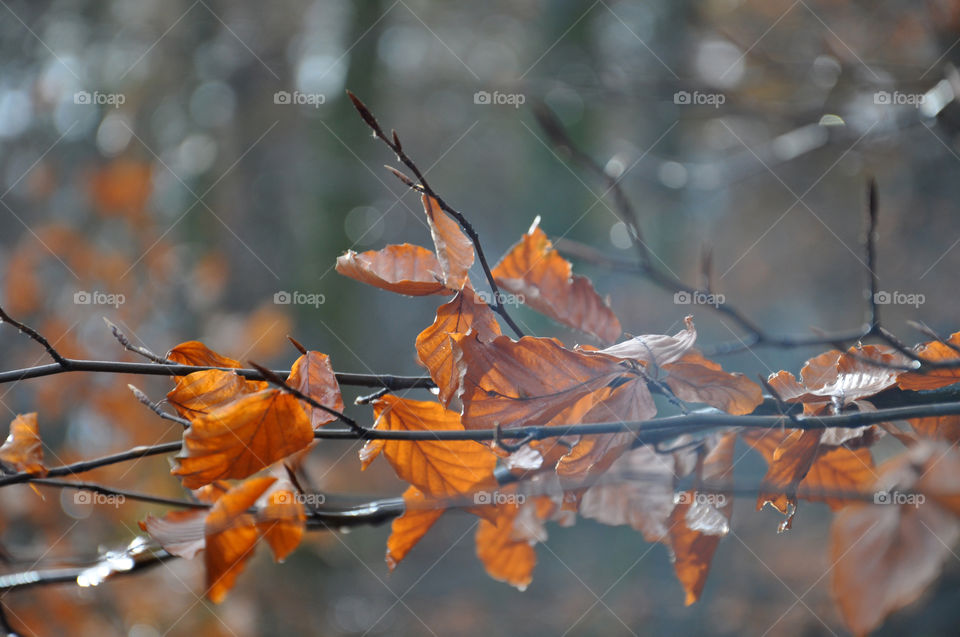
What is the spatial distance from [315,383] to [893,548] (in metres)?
0.61

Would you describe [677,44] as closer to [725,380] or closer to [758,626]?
[758,626]

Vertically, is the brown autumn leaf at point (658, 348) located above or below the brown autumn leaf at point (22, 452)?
above

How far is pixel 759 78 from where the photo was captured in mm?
2963

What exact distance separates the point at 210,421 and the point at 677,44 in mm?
4573

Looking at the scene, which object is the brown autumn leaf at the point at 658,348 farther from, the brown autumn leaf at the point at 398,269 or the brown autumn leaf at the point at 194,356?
the brown autumn leaf at the point at 194,356

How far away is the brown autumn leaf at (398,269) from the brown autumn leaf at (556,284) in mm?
117

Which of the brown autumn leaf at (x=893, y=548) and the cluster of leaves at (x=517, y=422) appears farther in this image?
the cluster of leaves at (x=517, y=422)

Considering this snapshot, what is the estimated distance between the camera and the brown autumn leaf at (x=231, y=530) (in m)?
0.77

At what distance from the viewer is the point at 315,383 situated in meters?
0.78

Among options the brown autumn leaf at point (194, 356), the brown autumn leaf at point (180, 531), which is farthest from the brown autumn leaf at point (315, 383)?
the brown autumn leaf at point (180, 531)

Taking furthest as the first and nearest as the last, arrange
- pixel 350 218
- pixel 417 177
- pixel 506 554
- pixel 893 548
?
pixel 350 218
pixel 506 554
pixel 417 177
pixel 893 548

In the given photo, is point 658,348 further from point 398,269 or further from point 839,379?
point 398,269

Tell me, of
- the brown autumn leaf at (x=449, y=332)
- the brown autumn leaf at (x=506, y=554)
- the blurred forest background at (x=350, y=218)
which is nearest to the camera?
the brown autumn leaf at (x=449, y=332)

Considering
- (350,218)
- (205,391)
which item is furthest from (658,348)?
(350,218)
